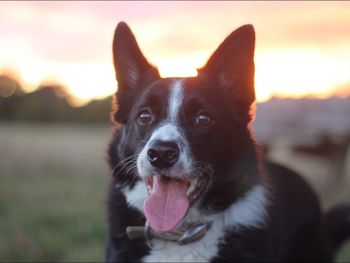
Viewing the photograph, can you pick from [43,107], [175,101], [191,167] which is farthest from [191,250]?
[43,107]

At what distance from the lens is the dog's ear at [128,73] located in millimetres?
3662

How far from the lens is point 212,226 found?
347 cm

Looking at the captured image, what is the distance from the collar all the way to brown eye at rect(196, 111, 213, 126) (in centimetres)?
57

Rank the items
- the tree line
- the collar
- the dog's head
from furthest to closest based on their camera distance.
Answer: the tree line
the collar
the dog's head

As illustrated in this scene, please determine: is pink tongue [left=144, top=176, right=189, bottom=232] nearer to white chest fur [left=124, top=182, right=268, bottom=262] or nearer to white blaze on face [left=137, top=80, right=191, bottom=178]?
white blaze on face [left=137, top=80, right=191, bottom=178]

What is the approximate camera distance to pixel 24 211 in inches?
237

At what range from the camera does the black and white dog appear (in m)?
3.20

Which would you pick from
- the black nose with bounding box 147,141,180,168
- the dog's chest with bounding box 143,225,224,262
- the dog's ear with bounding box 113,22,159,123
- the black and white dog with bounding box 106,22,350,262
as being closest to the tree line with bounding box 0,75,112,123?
the dog's ear with bounding box 113,22,159,123

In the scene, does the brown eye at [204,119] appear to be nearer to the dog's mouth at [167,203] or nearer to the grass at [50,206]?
the dog's mouth at [167,203]

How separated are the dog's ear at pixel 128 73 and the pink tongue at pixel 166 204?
625mm

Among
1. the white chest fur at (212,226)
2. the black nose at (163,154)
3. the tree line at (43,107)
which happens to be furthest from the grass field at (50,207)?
the tree line at (43,107)

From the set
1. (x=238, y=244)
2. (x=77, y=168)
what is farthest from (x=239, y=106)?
(x=77, y=168)

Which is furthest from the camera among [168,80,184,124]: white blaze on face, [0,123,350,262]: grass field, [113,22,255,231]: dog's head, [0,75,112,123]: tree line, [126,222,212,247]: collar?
[0,75,112,123]: tree line

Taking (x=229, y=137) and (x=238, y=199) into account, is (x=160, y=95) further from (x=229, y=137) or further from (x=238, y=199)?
(x=238, y=199)
